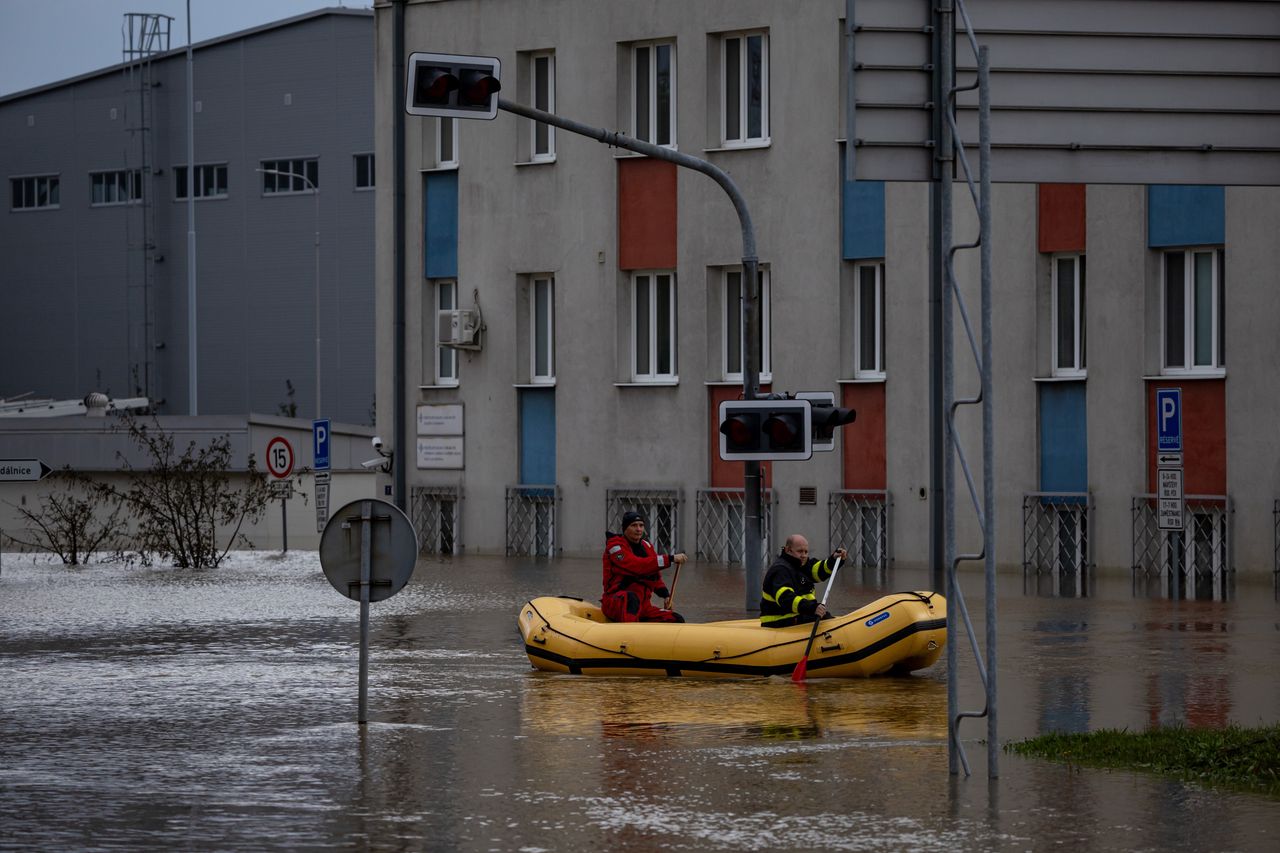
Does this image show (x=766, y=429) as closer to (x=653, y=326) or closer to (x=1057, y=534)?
(x=1057, y=534)

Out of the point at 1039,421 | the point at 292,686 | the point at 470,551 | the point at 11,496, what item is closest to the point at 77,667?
the point at 292,686

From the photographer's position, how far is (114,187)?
72.0 metres

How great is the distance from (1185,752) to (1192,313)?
1894 centimetres

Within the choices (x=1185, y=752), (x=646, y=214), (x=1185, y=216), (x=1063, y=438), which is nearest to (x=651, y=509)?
(x=646, y=214)

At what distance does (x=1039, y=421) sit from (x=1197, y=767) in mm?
19640

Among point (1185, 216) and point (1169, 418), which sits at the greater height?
point (1185, 216)

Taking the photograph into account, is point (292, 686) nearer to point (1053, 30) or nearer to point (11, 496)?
point (1053, 30)

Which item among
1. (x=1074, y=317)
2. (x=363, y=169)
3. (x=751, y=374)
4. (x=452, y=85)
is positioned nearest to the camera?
(x=452, y=85)

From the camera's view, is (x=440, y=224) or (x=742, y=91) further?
(x=440, y=224)

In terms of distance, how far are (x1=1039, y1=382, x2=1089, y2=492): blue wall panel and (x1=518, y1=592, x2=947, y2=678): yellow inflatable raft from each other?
14.4 metres

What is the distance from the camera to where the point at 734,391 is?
32.8 meters

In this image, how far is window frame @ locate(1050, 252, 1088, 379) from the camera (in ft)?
97.0

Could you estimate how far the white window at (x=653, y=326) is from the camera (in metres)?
33.9

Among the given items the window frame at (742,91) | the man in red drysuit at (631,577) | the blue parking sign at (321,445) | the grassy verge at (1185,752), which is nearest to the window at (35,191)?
the blue parking sign at (321,445)
